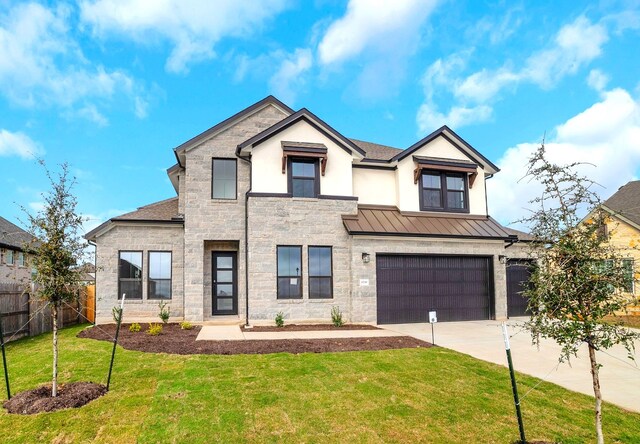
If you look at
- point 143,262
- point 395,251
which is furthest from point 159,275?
point 395,251

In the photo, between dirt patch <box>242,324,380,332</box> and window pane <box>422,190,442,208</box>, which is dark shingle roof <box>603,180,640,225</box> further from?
dirt patch <box>242,324,380,332</box>

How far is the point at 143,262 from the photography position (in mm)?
15109

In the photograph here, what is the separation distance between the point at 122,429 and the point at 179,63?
13.2 meters

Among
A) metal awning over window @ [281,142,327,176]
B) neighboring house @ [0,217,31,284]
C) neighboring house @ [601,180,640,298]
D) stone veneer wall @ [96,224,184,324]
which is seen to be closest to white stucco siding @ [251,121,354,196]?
metal awning over window @ [281,142,327,176]

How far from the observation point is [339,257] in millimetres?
14875

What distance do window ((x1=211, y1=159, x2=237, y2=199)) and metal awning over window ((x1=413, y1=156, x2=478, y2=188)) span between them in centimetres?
738

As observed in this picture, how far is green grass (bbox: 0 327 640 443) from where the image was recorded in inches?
209

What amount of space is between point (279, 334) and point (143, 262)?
248 inches

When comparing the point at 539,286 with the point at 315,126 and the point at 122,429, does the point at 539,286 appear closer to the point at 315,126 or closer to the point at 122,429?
the point at 122,429

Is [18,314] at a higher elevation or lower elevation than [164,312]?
higher

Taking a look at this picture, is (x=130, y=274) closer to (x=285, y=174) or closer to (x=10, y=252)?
(x=285, y=174)

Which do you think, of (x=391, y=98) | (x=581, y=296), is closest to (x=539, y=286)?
(x=581, y=296)

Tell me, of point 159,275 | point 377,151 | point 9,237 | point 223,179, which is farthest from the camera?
point 9,237

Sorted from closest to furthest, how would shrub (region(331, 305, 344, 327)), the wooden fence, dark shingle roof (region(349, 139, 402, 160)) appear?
the wooden fence < shrub (region(331, 305, 344, 327)) < dark shingle roof (region(349, 139, 402, 160))
